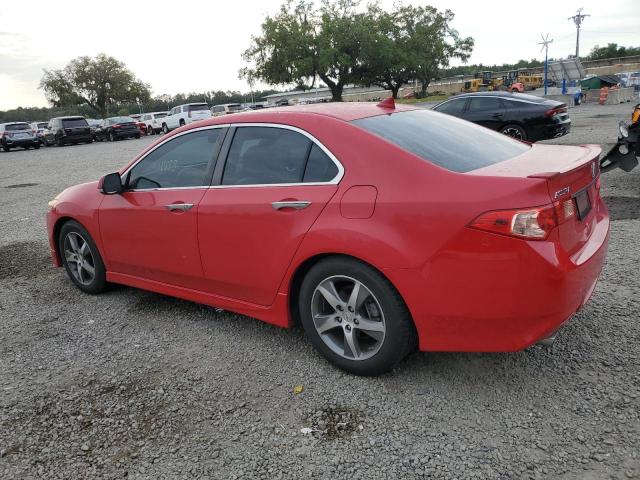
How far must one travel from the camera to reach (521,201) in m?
2.58

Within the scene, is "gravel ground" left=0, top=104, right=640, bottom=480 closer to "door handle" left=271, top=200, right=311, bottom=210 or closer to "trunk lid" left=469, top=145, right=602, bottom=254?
"trunk lid" left=469, top=145, right=602, bottom=254

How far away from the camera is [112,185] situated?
432cm

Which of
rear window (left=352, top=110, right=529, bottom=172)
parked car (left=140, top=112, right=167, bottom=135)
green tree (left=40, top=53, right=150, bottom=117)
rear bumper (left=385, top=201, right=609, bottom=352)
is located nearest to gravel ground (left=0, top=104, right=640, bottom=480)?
rear bumper (left=385, top=201, right=609, bottom=352)

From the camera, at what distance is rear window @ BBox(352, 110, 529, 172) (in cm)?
307

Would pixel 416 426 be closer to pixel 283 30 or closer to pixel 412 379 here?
pixel 412 379

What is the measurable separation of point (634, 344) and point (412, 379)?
1.44 metres

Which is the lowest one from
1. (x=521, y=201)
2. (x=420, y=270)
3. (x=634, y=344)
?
(x=634, y=344)

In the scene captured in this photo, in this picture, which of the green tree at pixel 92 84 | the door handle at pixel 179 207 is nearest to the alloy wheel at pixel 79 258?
the door handle at pixel 179 207

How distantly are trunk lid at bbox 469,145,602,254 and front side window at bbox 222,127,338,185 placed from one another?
94 centimetres

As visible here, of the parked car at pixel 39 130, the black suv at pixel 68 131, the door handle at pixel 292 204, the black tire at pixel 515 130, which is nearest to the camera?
the door handle at pixel 292 204

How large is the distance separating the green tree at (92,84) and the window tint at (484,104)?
6342 centimetres

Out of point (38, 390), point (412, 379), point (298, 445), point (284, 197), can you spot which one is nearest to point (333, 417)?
point (298, 445)

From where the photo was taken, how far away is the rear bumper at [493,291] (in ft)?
8.47

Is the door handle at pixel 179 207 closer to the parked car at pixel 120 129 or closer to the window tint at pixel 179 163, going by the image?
the window tint at pixel 179 163
